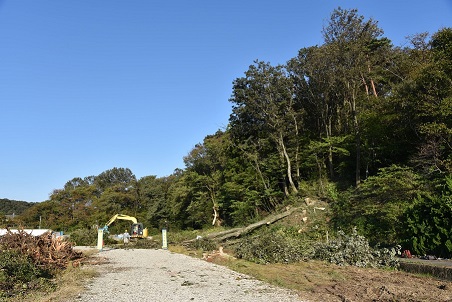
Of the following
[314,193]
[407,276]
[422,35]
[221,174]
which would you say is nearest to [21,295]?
[407,276]

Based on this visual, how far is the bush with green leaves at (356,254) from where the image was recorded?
469 inches

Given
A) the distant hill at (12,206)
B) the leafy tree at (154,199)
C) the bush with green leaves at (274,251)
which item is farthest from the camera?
the distant hill at (12,206)

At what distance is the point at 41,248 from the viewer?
486 inches

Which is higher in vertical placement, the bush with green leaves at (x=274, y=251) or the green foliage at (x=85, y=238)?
the green foliage at (x=85, y=238)

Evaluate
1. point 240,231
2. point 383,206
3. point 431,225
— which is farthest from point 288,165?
point 431,225

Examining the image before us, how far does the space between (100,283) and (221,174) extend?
100 ft

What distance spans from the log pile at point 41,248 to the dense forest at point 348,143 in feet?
41.7

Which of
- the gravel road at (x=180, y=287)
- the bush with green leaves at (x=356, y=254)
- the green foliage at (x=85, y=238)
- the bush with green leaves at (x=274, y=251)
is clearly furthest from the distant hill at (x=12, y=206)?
the bush with green leaves at (x=356, y=254)

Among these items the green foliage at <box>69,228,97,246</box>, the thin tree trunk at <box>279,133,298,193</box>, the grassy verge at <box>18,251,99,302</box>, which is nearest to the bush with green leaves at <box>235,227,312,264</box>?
the grassy verge at <box>18,251,99,302</box>

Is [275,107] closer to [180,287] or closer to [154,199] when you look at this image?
[180,287]

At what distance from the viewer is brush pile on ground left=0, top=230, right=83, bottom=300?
8766 mm

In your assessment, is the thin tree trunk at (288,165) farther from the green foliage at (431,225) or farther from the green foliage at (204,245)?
the green foliage at (431,225)

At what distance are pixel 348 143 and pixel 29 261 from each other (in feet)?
67.0

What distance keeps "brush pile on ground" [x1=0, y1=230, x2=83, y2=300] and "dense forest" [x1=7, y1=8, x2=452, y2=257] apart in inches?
489
